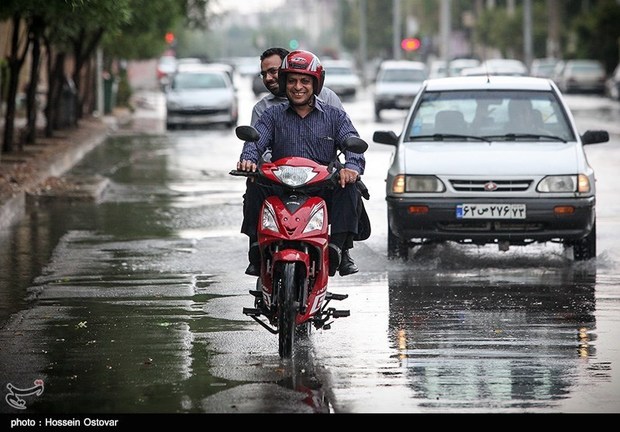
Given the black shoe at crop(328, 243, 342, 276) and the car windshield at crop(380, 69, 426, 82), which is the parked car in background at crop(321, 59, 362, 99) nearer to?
the car windshield at crop(380, 69, 426, 82)

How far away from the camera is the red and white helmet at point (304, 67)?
348 inches

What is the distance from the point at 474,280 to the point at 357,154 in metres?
3.19

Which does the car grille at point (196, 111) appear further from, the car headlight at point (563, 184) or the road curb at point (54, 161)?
the car headlight at point (563, 184)

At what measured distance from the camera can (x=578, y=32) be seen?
73.9 metres

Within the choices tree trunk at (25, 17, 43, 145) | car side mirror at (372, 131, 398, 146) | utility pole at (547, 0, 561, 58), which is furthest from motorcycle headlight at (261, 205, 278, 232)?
utility pole at (547, 0, 561, 58)

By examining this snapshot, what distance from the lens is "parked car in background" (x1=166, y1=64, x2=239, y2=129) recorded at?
38000 mm

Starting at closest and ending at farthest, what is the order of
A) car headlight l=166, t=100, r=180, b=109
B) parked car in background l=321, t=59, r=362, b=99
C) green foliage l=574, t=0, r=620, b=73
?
car headlight l=166, t=100, r=180, b=109
parked car in background l=321, t=59, r=362, b=99
green foliage l=574, t=0, r=620, b=73

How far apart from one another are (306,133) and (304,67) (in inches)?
16.1

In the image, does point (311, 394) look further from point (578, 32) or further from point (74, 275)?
point (578, 32)

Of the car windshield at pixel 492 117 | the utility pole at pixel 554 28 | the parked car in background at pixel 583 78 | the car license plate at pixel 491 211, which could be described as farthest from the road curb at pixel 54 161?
the utility pole at pixel 554 28

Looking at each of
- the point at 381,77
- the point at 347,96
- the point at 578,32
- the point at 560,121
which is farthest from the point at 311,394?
the point at 578,32

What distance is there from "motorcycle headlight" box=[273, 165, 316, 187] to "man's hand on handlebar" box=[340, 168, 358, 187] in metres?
0.17

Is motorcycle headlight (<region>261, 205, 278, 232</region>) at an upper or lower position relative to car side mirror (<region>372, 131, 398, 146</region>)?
lower

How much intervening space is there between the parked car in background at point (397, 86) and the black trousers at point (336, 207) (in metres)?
33.2
